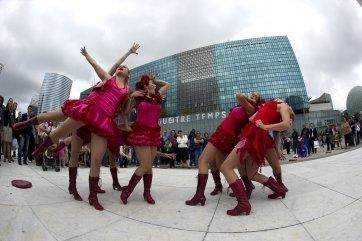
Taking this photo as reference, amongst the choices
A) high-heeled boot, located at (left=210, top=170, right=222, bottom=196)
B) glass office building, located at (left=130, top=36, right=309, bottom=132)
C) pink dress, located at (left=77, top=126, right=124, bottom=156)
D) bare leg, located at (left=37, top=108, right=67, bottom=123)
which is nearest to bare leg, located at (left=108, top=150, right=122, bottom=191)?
pink dress, located at (left=77, top=126, right=124, bottom=156)

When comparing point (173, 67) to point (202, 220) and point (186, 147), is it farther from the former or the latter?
point (202, 220)

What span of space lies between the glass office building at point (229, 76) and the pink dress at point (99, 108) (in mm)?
86655

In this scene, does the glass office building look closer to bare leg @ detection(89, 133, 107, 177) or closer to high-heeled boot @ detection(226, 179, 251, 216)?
bare leg @ detection(89, 133, 107, 177)

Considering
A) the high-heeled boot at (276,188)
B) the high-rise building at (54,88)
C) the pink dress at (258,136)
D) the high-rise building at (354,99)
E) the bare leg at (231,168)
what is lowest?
the high-heeled boot at (276,188)

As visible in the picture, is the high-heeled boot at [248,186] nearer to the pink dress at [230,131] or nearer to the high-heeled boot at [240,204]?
the pink dress at [230,131]

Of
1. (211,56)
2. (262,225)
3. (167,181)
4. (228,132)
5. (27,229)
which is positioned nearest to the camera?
(27,229)

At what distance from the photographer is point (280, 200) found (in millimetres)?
4312

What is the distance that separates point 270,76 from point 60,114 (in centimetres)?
9995

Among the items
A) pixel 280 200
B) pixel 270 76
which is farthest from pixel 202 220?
pixel 270 76

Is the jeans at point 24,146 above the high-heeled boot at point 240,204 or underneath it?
above

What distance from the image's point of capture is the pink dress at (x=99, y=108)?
4.09m

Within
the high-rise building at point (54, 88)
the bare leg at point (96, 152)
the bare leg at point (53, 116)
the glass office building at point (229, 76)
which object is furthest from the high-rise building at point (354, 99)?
the bare leg at point (53, 116)

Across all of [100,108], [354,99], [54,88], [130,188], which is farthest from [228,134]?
[54,88]

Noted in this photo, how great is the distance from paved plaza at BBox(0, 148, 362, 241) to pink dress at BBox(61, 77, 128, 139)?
1058 millimetres
